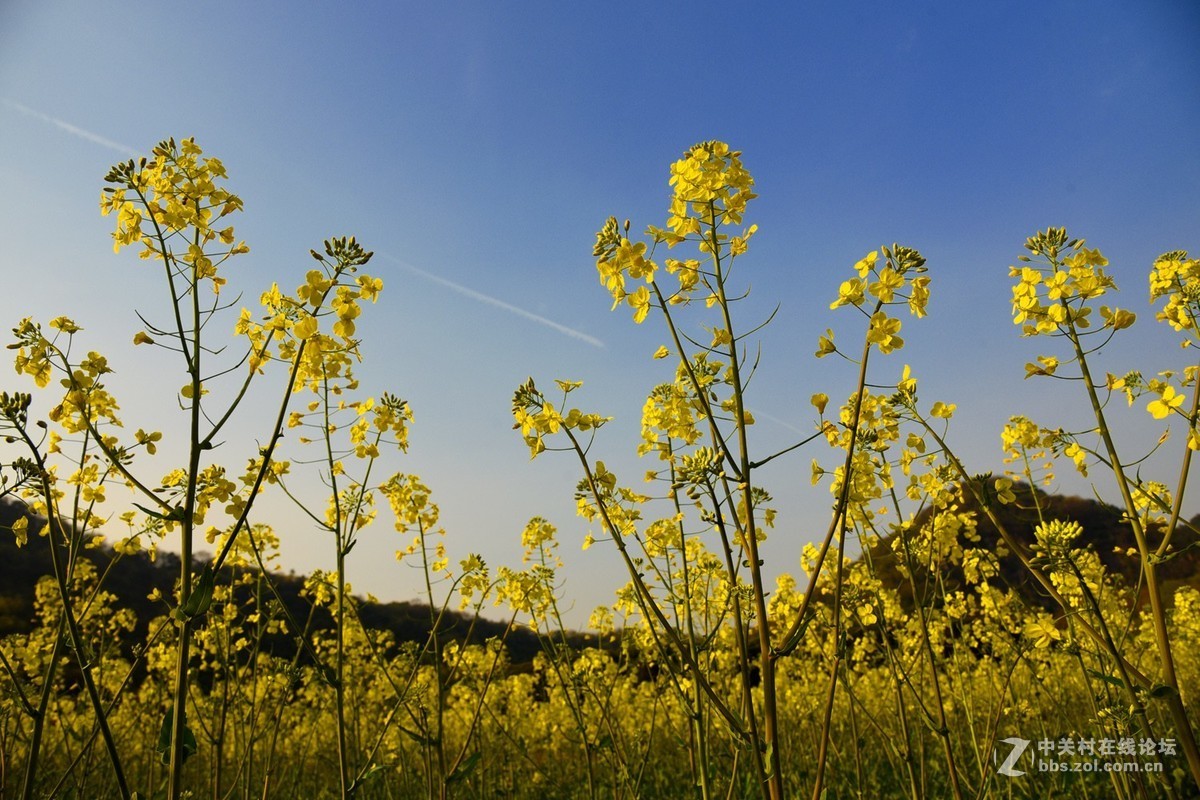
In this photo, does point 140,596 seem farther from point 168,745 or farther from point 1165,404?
point 1165,404

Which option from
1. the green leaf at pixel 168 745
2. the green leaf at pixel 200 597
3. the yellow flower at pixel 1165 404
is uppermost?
the yellow flower at pixel 1165 404

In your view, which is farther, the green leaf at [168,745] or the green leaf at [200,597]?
the green leaf at [168,745]

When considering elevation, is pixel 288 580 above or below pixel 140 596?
above

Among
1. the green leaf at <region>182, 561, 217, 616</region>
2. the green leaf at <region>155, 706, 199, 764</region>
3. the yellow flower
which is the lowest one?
the green leaf at <region>155, 706, 199, 764</region>

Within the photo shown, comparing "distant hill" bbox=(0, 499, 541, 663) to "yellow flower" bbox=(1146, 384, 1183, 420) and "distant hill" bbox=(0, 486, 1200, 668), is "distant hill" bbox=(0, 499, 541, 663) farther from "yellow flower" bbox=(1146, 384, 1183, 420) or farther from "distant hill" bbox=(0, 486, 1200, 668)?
"yellow flower" bbox=(1146, 384, 1183, 420)

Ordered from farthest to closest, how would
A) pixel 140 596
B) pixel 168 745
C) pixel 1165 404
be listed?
pixel 140 596 → pixel 1165 404 → pixel 168 745

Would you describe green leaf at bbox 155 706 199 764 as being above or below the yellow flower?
below

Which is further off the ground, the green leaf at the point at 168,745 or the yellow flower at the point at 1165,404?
the yellow flower at the point at 1165,404

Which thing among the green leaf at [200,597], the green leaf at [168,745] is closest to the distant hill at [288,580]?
the green leaf at [168,745]

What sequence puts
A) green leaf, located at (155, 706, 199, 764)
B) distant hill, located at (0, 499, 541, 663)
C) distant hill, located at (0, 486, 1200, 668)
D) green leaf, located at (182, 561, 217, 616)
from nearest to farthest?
1. green leaf, located at (182, 561, 217, 616)
2. green leaf, located at (155, 706, 199, 764)
3. distant hill, located at (0, 486, 1200, 668)
4. distant hill, located at (0, 499, 541, 663)

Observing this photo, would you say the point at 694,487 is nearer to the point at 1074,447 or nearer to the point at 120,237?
the point at 1074,447

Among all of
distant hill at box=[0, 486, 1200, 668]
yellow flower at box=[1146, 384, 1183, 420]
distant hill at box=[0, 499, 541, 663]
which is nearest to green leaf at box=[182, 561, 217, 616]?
yellow flower at box=[1146, 384, 1183, 420]

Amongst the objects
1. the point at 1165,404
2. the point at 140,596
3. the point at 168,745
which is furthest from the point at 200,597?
the point at 140,596

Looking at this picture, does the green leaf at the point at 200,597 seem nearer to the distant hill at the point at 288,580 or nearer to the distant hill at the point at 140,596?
the distant hill at the point at 288,580
